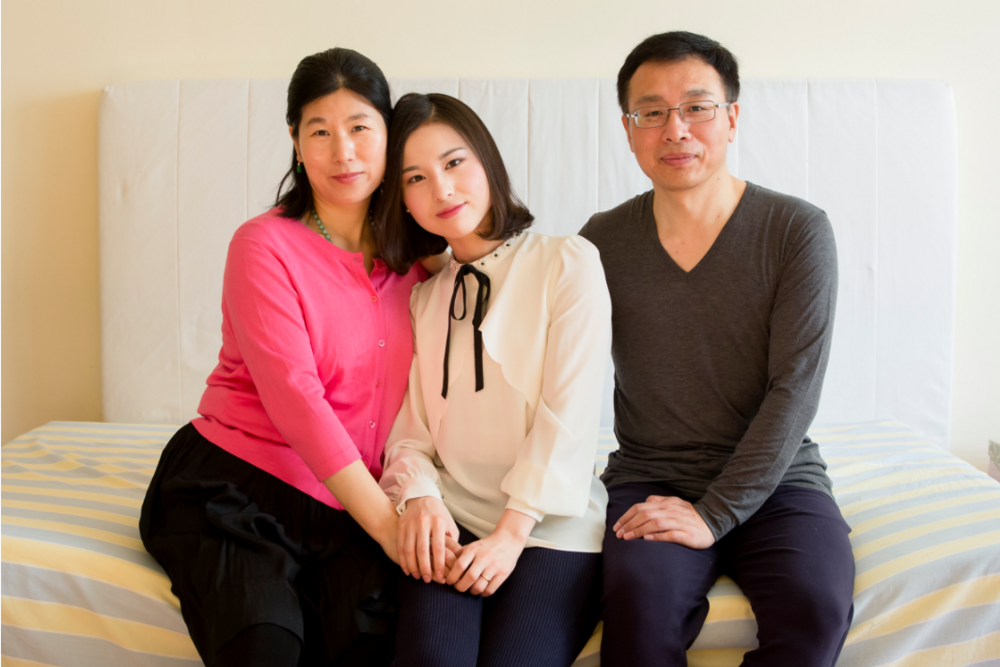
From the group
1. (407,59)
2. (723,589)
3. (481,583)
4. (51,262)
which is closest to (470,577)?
(481,583)

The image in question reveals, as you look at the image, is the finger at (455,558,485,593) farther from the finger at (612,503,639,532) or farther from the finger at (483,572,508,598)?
the finger at (612,503,639,532)

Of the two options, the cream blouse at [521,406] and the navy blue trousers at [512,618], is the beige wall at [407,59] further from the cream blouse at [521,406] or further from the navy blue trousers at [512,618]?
the navy blue trousers at [512,618]

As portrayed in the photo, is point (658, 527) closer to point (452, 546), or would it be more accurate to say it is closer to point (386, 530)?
point (452, 546)

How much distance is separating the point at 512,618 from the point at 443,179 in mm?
730

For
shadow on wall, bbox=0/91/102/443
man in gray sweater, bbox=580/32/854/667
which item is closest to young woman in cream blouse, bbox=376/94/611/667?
man in gray sweater, bbox=580/32/854/667

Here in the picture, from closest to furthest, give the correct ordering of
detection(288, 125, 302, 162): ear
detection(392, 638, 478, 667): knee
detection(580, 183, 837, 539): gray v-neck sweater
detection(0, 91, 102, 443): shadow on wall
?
detection(392, 638, 478, 667): knee, detection(580, 183, 837, 539): gray v-neck sweater, detection(288, 125, 302, 162): ear, detection(0, 91, 102, 443): shadow on wall

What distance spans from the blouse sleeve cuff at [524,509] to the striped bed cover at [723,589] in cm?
21

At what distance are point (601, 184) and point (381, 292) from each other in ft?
2.97

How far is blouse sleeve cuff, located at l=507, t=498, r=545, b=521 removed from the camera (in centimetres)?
112

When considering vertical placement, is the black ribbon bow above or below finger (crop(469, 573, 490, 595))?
above

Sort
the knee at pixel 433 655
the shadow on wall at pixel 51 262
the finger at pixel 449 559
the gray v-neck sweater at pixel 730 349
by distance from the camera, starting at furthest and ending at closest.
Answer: the shadow on wall at pixel 51 262 → the gray v-neck sweater at pixel 730 349 → the finger at pixel 449 559 → the knee at pixel 433 655

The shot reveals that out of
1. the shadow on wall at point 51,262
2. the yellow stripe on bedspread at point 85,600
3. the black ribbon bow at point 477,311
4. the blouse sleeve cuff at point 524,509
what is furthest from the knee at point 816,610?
the shadow on wall at point 51,262

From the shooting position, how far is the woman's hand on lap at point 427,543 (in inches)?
42.6

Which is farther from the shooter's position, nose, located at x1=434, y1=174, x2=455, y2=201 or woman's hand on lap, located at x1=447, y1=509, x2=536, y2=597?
nose, located at x1=434, y1=174, x2=455, y2=201
